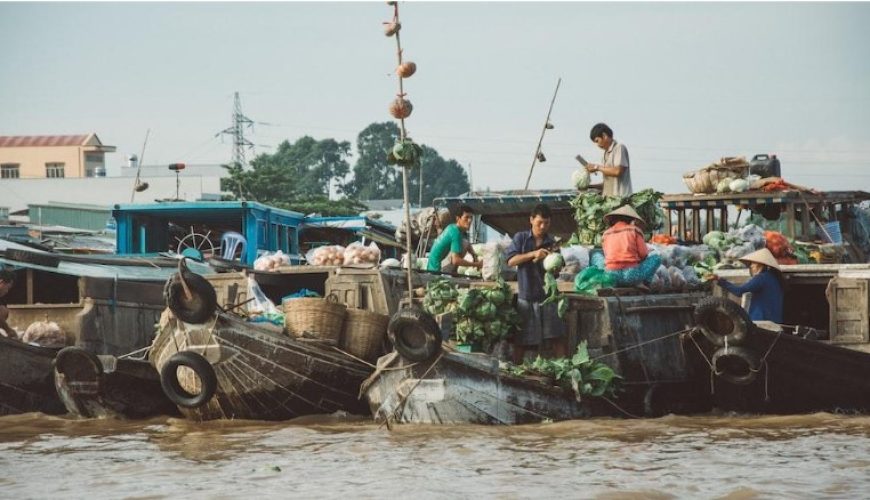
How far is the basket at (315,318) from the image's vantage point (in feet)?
30.9

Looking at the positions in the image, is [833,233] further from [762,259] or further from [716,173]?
[762,259]

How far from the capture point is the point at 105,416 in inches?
415

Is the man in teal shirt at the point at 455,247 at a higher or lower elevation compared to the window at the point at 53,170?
lower

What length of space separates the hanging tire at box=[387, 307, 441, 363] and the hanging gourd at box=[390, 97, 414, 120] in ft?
4.93

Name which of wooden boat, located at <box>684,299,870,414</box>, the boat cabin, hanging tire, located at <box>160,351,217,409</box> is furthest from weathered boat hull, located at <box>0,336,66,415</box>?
wooden boat, located at <box>684,299,870,414</box>

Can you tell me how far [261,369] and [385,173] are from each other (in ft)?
177

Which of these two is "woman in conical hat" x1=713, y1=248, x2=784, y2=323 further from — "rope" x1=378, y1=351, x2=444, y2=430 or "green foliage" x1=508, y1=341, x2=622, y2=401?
"rope" x1=378, y1=351, x2=444, y2=430

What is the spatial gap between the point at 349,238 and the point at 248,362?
9969 mm

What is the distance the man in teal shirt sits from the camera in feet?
36.1

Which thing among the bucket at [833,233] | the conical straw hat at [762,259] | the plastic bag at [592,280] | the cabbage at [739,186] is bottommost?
the plastic bag at [592,280]

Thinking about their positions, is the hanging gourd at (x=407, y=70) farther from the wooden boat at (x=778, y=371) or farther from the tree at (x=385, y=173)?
the tree at (x=385, y=173)

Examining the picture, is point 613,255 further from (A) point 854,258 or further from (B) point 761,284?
(A) point 854,258

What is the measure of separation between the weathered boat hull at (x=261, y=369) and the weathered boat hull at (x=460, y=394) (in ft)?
1.60

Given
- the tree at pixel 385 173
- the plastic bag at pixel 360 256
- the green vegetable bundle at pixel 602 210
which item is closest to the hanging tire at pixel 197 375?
the plastic bag at pixel 360 256
